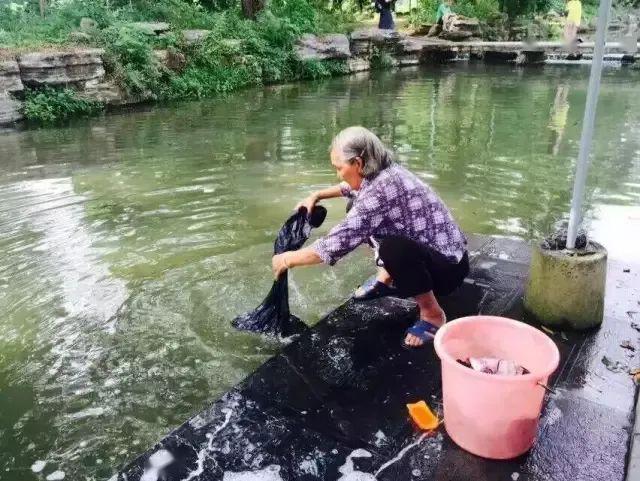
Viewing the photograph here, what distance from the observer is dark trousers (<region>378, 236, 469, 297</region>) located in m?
2.91

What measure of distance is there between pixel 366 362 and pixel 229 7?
62.1 ft

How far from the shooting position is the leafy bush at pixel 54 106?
11.4m

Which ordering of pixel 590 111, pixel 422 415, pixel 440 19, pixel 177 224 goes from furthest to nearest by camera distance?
pixel 440 19, pixel 177 224, pixel 590 111, pixel 422 415

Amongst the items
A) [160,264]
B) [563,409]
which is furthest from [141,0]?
[563,409]

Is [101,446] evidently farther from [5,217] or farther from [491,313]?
[5,217]

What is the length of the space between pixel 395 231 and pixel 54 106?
10927mm

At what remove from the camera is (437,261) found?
305 centimetres

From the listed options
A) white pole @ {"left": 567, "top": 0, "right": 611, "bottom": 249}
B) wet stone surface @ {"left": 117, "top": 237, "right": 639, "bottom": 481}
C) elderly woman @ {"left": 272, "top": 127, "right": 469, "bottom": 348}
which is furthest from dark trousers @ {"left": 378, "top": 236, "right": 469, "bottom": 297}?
white pole @ {"left": 567, "top": 0, "right": 611, "bottom": 249}

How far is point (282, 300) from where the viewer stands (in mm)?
3494

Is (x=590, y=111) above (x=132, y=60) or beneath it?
above

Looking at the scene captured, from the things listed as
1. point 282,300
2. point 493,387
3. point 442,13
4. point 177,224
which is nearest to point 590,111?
point 493,387

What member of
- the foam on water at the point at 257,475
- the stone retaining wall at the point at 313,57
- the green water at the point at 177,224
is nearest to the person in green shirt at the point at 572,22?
the stone retaining wall at the point at 313,57

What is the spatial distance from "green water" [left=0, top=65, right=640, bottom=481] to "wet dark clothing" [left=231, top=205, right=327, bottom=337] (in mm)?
117

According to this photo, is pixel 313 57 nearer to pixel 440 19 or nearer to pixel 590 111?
pixel 440 19
